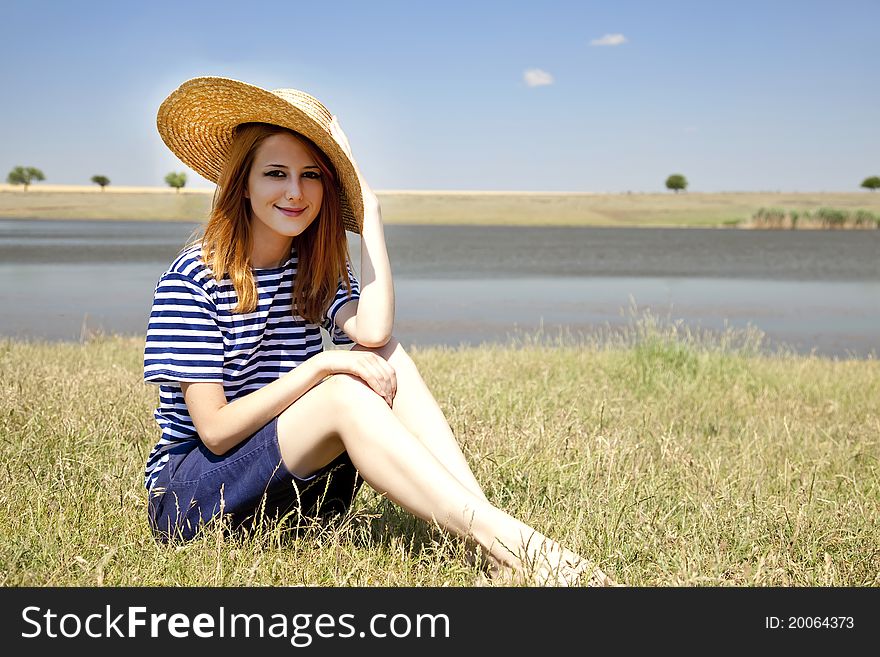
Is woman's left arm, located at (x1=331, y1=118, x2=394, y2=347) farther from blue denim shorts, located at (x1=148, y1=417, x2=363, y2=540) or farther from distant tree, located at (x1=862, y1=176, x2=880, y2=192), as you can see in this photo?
distant tree, located at (x1=862, y1=176, x2=880, y2=192)

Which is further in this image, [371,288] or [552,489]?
[552,489]

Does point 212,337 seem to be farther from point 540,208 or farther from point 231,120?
point 540,208

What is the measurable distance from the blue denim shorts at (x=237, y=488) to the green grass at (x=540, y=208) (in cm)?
6856

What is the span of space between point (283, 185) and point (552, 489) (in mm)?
1633

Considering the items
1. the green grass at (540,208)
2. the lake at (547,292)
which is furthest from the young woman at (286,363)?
the green grass at (540,208)

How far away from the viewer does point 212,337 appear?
115 inches

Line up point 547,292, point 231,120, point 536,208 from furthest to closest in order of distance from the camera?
point 536,208, point 547,292, point 231,120

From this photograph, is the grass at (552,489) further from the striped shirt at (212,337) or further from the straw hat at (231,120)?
the straw hat at (231,120)

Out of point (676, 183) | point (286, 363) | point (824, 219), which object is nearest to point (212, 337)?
point (286, 363)

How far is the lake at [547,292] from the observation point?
1313 cm

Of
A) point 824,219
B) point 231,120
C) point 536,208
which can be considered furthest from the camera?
point 536,208

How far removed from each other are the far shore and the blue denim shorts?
6842cm
